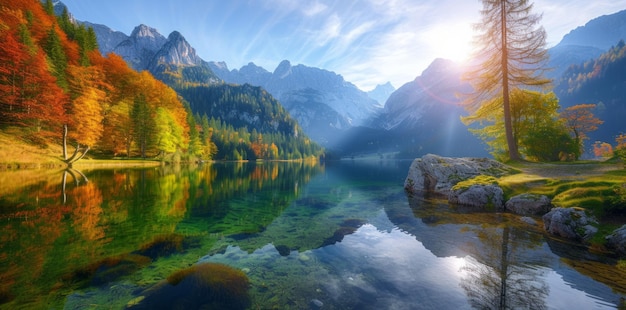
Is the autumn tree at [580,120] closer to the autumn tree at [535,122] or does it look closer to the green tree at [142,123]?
the autumn tree at [535,122]

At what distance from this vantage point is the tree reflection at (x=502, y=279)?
6.59 m

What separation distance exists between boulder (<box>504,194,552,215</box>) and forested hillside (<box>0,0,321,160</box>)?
59227 millimetres

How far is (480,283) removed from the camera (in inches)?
297

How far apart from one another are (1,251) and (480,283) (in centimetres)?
1668

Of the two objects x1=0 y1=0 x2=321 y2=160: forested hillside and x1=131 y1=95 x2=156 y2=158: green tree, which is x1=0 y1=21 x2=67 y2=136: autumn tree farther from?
x1=131 y1=95 x2=156 y2=158: green tree

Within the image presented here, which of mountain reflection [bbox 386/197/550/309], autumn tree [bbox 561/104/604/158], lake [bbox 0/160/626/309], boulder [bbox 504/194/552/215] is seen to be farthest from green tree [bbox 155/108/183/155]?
autumn tree [bbox 561/104/604/158]

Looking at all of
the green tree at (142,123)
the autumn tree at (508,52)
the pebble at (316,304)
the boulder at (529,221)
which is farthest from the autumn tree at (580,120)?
the green tree at (142,123)

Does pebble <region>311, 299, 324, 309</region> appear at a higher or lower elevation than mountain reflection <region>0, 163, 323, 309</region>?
lower

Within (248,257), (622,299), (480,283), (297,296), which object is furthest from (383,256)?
(622,299)

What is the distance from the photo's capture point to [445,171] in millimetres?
27453

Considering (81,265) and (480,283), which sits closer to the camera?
(480,283)

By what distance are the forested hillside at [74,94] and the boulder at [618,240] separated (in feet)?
198

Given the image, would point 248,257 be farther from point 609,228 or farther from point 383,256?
point 609,228

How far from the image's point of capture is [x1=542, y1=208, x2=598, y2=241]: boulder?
11.3m
